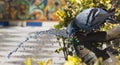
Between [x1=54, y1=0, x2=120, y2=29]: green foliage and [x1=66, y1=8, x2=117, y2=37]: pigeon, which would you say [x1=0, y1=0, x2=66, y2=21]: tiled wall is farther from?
[x1=66, y1=8, x2=117, y2=37]: pigeon

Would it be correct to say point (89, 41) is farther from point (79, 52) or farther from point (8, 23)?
point (8, 23)

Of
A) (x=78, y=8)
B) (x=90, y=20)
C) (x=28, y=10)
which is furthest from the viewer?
(x=28, y=10)

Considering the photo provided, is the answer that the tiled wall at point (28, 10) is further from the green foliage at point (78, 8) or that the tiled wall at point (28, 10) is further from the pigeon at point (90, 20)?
the pigeon at point (90, 20)

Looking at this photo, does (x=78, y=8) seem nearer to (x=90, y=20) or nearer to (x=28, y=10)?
(x=90, y=20)

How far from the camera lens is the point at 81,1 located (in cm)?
339

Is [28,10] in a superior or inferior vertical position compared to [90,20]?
inferior

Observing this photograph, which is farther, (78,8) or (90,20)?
(78,8)

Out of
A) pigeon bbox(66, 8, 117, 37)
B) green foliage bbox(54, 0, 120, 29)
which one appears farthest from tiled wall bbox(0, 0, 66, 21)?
pigeon bbox(66, 8, 117, 37)

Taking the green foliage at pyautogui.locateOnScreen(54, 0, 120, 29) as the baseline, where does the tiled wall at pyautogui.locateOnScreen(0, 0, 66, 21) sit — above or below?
below

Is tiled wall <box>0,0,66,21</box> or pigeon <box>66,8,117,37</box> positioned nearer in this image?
pigeon <box>66,8,117,37</box>

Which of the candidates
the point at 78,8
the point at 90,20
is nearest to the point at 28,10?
the point at 78,8

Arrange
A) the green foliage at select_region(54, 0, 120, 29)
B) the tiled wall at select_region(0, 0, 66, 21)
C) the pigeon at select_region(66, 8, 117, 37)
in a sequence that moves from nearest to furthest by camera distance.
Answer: the pigeon at select_region(66, 8, 117, 37), the green foliage at select_region(54, 0, 120, 29), the tiled wall at select_region(0, 0, 66, 21)

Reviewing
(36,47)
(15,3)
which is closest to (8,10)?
(15,3)

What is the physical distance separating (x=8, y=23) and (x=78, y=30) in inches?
542
